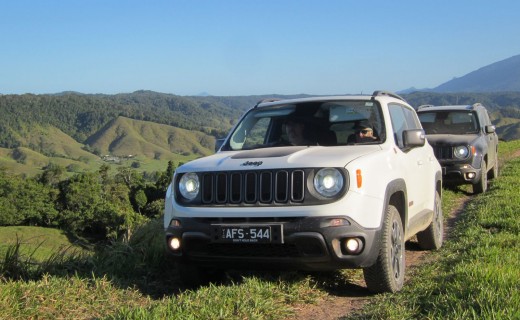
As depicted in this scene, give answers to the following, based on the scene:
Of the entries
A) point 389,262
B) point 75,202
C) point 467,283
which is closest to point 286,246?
point 389,262

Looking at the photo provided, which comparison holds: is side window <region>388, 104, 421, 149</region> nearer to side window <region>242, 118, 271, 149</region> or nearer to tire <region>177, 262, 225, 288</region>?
side window <region>242, 118, 271, 149</region>

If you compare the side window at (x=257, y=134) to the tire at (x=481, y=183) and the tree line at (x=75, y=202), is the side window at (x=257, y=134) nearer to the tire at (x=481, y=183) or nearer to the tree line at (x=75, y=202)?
the tire at (x=481, y=183)

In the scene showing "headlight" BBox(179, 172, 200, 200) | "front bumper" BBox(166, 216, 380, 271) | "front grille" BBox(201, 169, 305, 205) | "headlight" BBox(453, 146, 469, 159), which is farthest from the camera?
"headlight" BBox(453, 146, 469, 159)

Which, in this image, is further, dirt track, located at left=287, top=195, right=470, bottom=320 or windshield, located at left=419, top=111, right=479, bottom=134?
windshield, located at left=419, top=111, right=479, bottom=134

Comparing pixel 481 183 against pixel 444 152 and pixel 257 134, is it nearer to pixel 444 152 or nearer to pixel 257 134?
pixel 444 152

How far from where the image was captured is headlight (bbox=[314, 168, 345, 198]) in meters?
4.28

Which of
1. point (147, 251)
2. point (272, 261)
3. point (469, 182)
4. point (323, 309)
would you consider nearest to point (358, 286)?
point (323, 309)

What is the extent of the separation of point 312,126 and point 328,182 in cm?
146

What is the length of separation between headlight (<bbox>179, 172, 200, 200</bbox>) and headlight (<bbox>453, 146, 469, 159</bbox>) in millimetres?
7985

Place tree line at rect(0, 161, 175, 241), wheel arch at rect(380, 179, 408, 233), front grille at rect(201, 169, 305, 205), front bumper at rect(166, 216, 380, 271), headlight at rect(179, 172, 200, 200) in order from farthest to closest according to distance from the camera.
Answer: tree line at rect(0, 161, 175, 241) < wheel arch at rect(380, 179, 408, 233) < headlight at rect(179, 172, 200, 200) < front grille at rect(201, 169, 305, 205) < front bumper at rect(166, 216, 380, 271)

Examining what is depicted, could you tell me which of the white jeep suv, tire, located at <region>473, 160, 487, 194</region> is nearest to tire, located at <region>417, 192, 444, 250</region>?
the white jeep suv

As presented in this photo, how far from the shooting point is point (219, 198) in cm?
453

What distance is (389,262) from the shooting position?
15.0 ft

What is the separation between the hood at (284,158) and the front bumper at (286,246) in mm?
425
